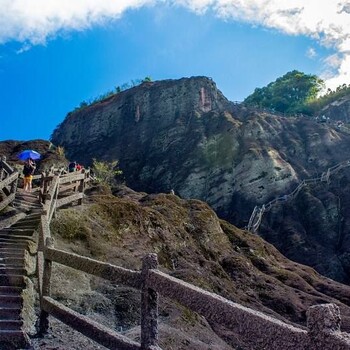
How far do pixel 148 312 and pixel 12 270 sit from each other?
18.2 feet

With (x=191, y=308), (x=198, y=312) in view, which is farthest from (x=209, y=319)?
(x=191, y=308)

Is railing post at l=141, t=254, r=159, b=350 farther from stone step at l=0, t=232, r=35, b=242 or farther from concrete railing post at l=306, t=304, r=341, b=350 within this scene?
stone step at l=0, t=232, r=35, b=242

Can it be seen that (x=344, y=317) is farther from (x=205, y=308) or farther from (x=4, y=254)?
(x=205, y=308)

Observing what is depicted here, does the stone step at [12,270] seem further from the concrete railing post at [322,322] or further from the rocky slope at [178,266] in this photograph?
the concrete railing post at [322,322]

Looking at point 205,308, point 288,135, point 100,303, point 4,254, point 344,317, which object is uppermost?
point 288,135

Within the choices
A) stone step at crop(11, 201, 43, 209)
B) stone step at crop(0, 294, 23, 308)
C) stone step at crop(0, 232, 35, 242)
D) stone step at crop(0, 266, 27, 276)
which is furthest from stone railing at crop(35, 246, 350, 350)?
stone step at crop(11, 201, 43, 209)

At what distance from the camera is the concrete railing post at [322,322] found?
246cm

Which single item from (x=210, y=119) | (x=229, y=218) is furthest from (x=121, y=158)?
(x=229, y=218)

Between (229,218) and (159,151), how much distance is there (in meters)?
26.8

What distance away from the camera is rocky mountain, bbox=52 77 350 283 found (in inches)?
2169

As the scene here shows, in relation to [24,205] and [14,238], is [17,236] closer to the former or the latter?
[14,238]

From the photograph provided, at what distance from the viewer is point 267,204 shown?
197 feet

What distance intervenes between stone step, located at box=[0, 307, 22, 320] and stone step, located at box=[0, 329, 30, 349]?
67 centimetres

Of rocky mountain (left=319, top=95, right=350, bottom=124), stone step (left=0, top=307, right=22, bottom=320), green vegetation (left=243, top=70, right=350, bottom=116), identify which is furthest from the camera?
green vegetation (left=243, top=70, right=350, bottom=116)
